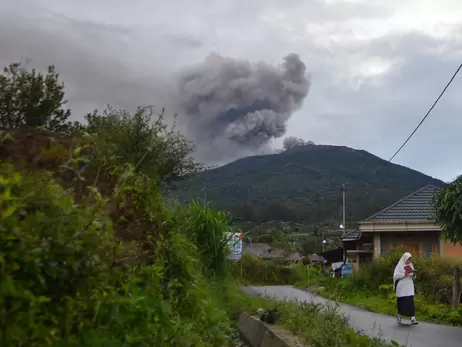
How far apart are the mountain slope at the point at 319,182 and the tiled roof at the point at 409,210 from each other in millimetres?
38136

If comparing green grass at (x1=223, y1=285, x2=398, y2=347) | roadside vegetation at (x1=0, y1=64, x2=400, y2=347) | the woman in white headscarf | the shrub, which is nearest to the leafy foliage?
the woman in white headscarf

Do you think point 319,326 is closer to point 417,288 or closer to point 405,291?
point 405,291

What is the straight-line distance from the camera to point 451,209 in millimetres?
16250

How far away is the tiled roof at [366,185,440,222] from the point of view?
122ft

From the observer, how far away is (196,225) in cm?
873

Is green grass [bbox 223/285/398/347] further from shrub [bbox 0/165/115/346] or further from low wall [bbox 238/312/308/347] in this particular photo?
shrub [bbox 0/165/115/346]

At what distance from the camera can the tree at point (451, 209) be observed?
16109mm

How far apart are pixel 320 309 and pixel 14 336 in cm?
937

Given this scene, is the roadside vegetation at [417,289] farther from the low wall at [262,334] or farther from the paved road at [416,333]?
the low wall at [262,334]

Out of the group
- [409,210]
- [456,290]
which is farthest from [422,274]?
[409,210]

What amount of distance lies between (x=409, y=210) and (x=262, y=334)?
2984 centimetres

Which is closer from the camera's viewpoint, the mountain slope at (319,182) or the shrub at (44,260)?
the shrub at (44,260)

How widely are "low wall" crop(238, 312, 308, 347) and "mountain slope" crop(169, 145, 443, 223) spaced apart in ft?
212

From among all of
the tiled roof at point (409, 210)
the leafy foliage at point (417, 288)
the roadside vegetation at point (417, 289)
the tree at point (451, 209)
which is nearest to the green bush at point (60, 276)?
the tree at point (451, 209)
